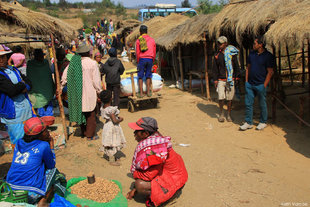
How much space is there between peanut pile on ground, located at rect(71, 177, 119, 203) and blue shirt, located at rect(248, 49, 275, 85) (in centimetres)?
368

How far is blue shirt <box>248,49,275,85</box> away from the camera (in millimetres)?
5410

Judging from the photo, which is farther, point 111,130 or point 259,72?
point 259,72

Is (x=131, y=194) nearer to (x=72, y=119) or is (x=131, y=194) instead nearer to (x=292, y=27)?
(x=72, y=119)

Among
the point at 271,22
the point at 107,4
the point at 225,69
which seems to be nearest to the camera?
the point at 271,22

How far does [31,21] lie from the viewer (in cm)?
494

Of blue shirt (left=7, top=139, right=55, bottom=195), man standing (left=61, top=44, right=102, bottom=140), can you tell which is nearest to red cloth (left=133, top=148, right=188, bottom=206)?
blue shirt (left=7, top=139, right=55, bottom=195)

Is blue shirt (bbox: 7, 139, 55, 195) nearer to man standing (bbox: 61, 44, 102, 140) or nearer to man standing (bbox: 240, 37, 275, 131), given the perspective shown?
man standing (bbox: 61, 44, 102, 140)

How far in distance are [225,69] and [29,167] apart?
15.9 feet

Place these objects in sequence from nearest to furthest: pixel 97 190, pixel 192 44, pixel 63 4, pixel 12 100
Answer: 1. pixel 97 190
2. pixel 12 100
3. pixel 192 44
4. pixel 63 4

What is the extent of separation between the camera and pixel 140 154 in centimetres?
314

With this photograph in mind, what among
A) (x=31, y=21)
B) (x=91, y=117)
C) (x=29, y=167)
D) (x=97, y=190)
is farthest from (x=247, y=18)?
(x=29, y=167)

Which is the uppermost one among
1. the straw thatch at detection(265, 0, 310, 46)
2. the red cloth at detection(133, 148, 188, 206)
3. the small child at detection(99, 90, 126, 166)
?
the straw thatch at detection(265, 0, 310, 46)

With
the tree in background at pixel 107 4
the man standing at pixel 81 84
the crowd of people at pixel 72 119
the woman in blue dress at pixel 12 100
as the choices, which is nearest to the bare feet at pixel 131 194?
the crowd of people at pixel 72 119

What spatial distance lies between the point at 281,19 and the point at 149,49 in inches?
135
